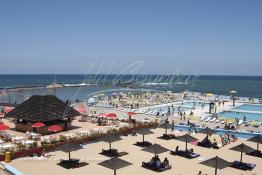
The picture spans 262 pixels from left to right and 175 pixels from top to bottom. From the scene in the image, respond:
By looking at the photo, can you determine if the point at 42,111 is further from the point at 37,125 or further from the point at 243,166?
the point at 243,166

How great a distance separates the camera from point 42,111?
90.4ft

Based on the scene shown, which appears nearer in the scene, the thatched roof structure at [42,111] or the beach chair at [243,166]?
the beach chair at [243,166]

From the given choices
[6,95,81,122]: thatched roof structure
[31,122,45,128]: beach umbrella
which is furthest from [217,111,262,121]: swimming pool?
[31,122,45,128]: beach umbrella

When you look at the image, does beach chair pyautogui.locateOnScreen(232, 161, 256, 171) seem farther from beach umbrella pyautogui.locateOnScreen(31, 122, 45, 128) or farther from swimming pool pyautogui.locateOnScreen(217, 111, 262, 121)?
swimming pool pyautogui.locateOnScreen(217, 111, 262, 121)

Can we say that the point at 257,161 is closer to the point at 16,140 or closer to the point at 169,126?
the point at 169,126

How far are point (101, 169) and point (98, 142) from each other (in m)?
6.90

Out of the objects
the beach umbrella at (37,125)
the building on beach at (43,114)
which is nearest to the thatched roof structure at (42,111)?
the building on beach at (43,114)

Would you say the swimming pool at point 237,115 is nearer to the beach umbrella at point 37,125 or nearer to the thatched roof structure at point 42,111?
the thatched roof structure at point 42,111

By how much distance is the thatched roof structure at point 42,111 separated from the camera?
1068 inches

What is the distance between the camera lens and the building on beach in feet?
89.0

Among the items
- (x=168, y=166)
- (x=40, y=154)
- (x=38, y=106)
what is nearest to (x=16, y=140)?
(x=40, y=154)

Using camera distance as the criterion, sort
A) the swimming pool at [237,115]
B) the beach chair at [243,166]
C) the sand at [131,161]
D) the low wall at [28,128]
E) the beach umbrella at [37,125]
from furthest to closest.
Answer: the swimming pool at [237,115], the low wall at [28,128], the beach umbrella at [37,125], the beach chair at [243,166], the sand at [131,161]

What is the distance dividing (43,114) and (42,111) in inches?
18.5

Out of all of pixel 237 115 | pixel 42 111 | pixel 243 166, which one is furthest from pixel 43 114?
pixel 237 115
